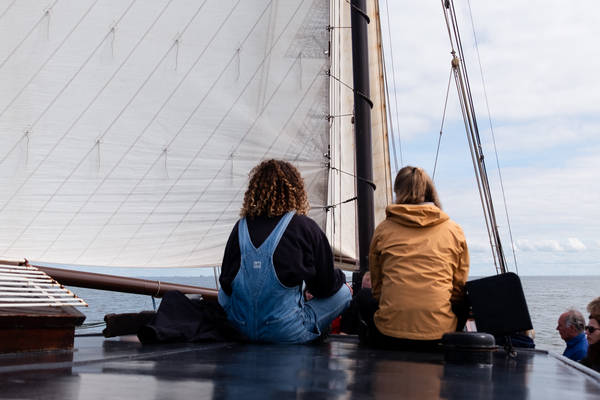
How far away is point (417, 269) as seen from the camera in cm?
312

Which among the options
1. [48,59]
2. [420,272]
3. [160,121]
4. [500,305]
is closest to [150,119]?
[160,121]

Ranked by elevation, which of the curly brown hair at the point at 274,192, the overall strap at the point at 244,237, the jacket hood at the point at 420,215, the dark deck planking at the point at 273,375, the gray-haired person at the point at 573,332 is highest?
the curly brown hair at the point at 274,192

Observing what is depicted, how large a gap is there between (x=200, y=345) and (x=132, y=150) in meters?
A: 2.86

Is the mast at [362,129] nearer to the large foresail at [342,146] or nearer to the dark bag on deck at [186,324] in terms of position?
the large foresail at [342,146]

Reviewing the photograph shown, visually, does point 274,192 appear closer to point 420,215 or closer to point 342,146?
point 420,215

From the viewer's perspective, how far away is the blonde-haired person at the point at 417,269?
3076 millimetres

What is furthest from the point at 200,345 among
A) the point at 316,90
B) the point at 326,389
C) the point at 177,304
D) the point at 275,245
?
the point at 316,90

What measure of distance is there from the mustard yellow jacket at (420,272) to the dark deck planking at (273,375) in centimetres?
17

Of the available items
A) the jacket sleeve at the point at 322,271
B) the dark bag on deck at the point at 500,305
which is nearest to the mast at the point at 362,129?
the jacket sleeve at the point at 322,271

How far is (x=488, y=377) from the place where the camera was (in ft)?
7.34

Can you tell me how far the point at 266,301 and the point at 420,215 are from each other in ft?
2.84

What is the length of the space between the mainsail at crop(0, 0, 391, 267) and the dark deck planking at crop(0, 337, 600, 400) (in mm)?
2702

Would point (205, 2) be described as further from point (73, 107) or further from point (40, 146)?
point (40, 146)

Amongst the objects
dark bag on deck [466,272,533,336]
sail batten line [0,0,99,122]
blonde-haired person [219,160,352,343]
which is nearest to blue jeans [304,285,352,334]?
blonde-haired person [219,160,352,343]
